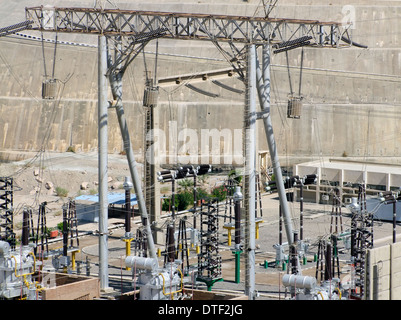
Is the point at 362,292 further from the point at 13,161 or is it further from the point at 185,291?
the point at 13,161

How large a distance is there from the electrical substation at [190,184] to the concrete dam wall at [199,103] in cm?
19

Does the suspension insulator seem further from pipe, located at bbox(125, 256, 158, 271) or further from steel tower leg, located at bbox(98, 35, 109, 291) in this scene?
pipe, located at bbox(125, 256, 158, 271)

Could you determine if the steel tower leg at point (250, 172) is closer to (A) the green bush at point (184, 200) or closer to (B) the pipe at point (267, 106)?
(B) the pipe at point (267, 106)

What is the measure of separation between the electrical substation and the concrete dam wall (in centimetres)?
19

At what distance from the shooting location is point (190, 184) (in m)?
62.1

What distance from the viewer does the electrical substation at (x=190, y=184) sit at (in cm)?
3222

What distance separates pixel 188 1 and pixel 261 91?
58.3 metres

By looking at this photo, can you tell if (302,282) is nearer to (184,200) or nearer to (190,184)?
(184,200)

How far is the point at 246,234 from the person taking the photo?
108 ft

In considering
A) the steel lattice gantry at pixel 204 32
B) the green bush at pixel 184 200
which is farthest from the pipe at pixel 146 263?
the green bush at pixel 184 200

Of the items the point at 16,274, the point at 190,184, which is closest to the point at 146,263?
the point at 16,274

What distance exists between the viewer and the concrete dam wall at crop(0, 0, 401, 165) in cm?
7631

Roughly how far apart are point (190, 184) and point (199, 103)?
18.6 m

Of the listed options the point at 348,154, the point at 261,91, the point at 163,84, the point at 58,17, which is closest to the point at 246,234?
the point at 261,91
